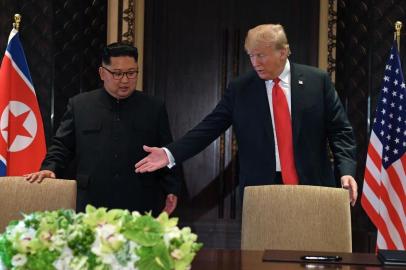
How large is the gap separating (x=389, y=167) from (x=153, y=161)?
1.64m

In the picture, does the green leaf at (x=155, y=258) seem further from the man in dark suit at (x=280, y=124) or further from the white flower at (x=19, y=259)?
the man in dark suit at (x=280, y=124)

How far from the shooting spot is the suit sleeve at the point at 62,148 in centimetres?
379

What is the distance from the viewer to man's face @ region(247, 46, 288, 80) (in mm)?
3613

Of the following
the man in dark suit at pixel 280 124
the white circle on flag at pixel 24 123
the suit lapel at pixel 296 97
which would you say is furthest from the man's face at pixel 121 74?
the white circle on flag at pixel 24 123

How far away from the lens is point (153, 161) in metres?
3.58

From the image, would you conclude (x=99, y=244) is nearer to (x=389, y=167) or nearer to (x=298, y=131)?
(x=298, y=131)

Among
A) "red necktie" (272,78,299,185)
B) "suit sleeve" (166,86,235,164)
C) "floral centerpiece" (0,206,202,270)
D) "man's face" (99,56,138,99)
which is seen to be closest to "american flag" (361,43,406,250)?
"red necktie" (272,78,299,185)

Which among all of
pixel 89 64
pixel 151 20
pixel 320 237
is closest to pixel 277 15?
pixel 151 20

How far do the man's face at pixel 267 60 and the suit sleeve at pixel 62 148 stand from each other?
3.32 feet

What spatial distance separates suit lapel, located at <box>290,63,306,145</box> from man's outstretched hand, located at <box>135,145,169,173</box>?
2.08 feet

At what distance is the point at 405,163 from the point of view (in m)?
4.48

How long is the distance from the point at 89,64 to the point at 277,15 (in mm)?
1407

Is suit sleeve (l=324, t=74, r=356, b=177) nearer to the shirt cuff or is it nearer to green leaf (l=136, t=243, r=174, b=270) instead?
the shirt cuff

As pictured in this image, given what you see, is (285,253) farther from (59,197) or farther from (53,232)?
(53,232)
